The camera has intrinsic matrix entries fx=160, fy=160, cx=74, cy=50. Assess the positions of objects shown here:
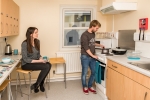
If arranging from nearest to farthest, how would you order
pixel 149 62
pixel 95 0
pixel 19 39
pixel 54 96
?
pixel 149 62, pixel 54 96, pixel 19 39, pixel 95 0

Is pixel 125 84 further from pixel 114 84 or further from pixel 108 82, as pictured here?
pixel 108 82

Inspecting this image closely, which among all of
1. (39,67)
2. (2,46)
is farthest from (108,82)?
(2,46)

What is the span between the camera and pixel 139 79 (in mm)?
1970

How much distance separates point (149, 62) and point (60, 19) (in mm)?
2464

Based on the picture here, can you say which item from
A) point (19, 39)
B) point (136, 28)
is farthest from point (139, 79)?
point (19, 39)

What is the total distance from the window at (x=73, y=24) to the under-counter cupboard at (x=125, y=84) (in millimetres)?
1661

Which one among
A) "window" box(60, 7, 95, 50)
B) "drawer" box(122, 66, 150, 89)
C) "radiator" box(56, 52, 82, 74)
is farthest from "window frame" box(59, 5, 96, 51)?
"drawer" box(122, 66, 150, 89)

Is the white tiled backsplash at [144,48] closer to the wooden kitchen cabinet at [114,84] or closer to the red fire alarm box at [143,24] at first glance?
the red fire alarm box at [143,24]

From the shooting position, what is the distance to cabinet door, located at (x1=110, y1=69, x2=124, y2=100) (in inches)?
95.3

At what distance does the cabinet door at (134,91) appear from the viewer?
1.85 meters

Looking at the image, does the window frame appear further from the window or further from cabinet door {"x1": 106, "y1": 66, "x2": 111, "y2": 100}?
cabinet door {"x1": 106, "y1": 66, "x2": 111, "y2": 100}

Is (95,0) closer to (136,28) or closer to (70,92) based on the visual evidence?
(136,28)

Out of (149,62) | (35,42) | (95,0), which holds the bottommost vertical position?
(149,62)

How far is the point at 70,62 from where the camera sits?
420 cm
